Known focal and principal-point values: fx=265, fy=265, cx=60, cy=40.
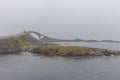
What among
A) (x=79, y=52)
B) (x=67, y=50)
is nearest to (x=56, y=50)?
(x=67, y=50)

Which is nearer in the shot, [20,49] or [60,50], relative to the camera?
[60,50]

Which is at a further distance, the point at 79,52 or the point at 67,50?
the point at 67,50

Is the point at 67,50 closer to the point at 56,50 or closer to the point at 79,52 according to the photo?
the point at 79,52

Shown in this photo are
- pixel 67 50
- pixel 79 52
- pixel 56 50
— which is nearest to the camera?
pixel 79 52

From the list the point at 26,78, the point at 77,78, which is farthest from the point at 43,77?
the point at 77,78

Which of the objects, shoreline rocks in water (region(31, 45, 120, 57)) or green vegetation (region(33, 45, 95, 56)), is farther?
green vegetation (region(33, 45, 95, 56))

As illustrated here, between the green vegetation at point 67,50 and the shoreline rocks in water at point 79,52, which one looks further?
the green vegetation at point 67,50

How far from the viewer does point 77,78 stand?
196 feet

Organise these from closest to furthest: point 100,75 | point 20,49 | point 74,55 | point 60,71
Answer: point 100,75, point 60,71, point 74,55, point 20,49

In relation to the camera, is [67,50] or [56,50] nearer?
[67,50]

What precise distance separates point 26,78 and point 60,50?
187ft

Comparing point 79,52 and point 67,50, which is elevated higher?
point 67,50

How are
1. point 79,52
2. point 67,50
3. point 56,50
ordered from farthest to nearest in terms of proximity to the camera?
point 56,50 < point 67,50 < point 79,52

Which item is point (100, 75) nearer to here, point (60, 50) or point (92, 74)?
point (92, 74)
